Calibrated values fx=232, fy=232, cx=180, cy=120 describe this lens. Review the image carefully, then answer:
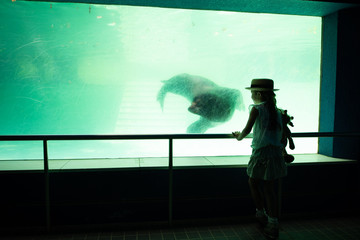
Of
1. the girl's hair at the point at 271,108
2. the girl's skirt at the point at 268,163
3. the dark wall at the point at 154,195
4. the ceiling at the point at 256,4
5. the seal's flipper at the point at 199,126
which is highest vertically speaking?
the ceiling at the point at 256,4

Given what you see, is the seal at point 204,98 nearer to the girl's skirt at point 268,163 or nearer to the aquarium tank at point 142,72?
the aquarium tank at point 142,72

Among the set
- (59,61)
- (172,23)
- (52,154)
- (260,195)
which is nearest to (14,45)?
A: (59,61)

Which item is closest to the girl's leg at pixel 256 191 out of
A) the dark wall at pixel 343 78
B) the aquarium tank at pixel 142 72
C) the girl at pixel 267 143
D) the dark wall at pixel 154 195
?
the girl at pixel 267 143

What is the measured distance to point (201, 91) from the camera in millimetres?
3217

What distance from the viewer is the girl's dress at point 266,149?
207 cm

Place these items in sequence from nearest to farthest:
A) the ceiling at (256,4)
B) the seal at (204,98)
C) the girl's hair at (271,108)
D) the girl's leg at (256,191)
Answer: the girl's hair at (271,108) < the girl's leg at (256,191) < the ceiling at (256,4) < the seal at (204,98)

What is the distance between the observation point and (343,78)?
3070mm

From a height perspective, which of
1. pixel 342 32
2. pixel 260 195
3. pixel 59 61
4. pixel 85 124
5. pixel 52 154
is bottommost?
pixel 260 195

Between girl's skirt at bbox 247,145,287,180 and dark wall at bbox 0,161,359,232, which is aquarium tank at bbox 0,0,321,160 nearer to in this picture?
dark wall at bbox 0,161,359,232

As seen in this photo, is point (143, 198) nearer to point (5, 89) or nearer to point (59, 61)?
point (59, 61)

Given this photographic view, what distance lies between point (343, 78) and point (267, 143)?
1.85 metres

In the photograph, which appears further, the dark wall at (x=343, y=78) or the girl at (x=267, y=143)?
the dark wall at (x=343, y=78)

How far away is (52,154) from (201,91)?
205cm

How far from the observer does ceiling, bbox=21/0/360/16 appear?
2777mm
